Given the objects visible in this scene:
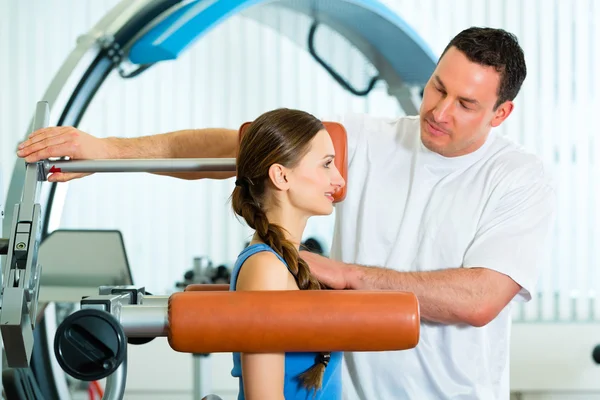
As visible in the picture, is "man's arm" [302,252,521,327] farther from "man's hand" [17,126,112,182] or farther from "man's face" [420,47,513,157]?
"man's hand" [17,126,112,182]

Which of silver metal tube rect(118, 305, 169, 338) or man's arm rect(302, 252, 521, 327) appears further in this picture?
man's arm rect(302, 252, 521, 327)

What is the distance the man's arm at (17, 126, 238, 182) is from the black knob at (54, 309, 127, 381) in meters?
0.62

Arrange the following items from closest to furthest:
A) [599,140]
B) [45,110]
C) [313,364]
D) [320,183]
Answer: [313,364], [320,183], [45,110], [599,140]

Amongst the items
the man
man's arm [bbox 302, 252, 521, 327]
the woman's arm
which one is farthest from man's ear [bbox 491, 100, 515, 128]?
the woman's arm

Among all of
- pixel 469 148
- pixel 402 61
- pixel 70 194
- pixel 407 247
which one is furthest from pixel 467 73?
pixel 70 194

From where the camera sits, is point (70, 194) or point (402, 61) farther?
point (70, 194)

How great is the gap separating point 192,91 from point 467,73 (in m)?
2.55

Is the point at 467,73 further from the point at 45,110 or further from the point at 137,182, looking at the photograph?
the point at 137,182

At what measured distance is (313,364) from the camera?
4.34ft

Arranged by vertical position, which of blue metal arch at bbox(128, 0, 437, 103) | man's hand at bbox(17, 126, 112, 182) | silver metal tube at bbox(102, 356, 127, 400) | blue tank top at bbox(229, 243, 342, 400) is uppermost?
blue metal arch at bbox(128, 0, 437, 103)

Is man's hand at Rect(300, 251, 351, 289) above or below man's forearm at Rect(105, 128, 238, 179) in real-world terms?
below

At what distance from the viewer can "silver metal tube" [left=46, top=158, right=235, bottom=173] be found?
1670mm

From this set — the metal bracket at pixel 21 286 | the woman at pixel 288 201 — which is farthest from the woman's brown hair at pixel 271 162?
the metal bracket at pixel 21 286

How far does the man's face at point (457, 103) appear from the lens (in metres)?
1.75
